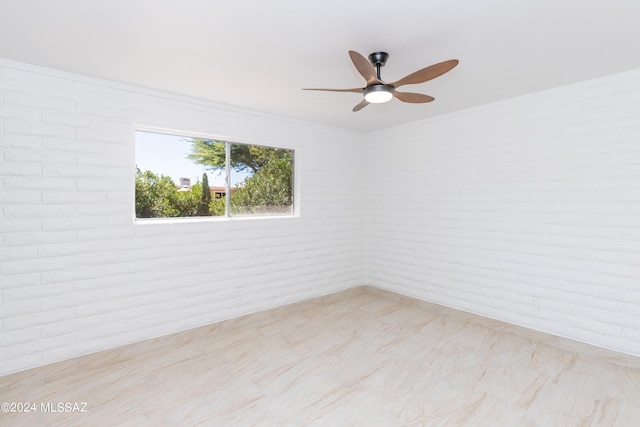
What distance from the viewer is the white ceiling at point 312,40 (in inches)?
66.6

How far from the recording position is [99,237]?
2650 millimetres

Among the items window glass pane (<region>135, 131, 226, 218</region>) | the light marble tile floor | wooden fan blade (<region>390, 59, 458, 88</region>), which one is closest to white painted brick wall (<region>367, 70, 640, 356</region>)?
the light marble tile floor

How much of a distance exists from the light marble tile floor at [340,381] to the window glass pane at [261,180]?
1.34 metres

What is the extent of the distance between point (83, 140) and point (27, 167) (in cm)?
42

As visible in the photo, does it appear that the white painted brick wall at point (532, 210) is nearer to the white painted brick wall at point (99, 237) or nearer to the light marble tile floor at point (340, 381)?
the light marble tile floor at point (340, 381)

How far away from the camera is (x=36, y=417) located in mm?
2014

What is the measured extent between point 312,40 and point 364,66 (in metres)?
0.44

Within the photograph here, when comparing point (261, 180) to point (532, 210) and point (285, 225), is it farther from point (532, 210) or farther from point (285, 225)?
point (532, 210)

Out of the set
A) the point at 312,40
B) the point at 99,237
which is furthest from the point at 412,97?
the point at 99,237

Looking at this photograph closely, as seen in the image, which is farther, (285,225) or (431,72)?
(285,225)

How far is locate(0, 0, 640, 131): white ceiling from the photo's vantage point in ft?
5.55

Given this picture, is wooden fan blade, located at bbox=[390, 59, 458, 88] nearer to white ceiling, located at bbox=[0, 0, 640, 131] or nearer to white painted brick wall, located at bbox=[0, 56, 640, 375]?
white ceiling, located at bbox=[0, 0, 640, 131]

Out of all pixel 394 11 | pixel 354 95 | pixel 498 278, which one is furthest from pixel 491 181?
pixel 394 11

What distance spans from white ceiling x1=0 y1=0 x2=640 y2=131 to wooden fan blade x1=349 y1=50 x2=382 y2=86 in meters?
0.24
